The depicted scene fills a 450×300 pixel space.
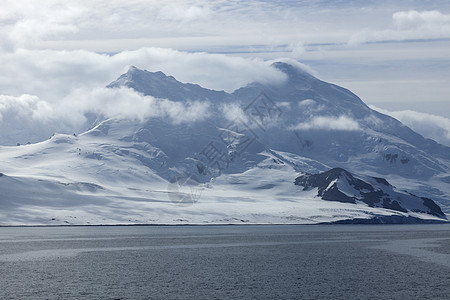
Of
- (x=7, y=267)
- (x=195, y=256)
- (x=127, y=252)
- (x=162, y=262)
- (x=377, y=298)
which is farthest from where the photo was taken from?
(x=127, y=252)

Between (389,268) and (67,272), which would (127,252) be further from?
(389,268)

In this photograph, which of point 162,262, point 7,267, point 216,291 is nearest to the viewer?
point 216,291

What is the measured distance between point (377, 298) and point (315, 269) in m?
33.3

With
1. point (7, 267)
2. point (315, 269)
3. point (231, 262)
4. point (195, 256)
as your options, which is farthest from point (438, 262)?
point (7, 267)

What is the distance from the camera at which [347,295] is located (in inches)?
3145

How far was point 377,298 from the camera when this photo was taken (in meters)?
77.6

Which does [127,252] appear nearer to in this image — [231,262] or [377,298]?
[231,262]

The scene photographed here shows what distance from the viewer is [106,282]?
90500mm

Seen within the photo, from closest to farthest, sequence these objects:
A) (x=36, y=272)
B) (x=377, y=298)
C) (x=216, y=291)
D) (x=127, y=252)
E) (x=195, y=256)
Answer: (x=377, y=298), (x=216, y=291), (x=36, y=272), (x=195, y=256), (x=127, y=252)

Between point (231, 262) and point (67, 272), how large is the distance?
32.0 meters

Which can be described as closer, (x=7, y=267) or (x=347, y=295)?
(x=347, y=295)

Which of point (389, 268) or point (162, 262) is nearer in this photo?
point (389, 268)

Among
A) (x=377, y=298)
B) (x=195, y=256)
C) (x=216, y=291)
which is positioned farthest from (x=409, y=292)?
(x=195, y=256)

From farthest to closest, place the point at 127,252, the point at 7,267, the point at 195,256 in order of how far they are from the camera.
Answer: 1. the point at 127,252
2. the point at 195,256
3. the point at 7,267
